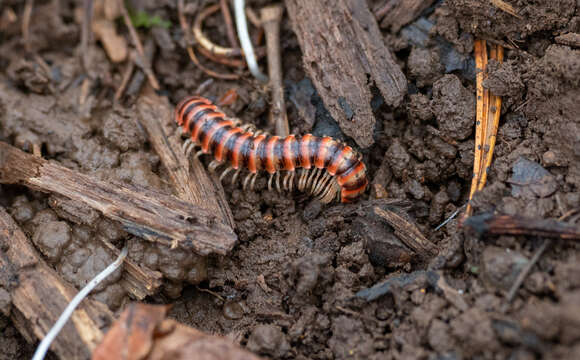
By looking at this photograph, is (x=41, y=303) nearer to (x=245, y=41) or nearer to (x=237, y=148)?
(x=237, y=148)

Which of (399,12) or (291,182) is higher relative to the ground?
(399,12)

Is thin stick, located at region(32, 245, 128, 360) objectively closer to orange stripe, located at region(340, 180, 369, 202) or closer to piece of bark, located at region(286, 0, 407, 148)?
orange stripe, located at region(340, 180, 369, 202)

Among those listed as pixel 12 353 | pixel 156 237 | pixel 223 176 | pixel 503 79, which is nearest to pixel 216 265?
pixel 156 237

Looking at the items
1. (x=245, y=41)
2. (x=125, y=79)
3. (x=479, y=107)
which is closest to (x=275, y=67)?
(x=245, y=41)

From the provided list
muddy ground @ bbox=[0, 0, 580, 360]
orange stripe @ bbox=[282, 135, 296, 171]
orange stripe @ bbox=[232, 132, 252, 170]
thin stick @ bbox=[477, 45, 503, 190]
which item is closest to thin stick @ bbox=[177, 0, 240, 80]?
muddy ground @ bbox=[0, 0, 580, 360]

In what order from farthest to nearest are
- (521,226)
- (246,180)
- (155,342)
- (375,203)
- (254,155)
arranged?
(246,180) → (254,155) → (375,203) → (521,226) → (155,342)

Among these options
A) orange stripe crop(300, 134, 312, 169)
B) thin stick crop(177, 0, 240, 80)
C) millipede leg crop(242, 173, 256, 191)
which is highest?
thin stick crop(177, 0, 240, 80)
